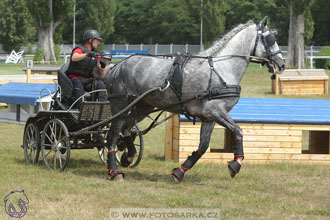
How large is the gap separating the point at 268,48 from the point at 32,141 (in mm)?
4115

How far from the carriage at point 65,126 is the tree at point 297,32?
1134 inches

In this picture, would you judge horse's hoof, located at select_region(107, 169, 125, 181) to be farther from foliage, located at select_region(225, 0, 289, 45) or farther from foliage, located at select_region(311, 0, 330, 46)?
foliage, located at select_region(311, 0, 330, 46)

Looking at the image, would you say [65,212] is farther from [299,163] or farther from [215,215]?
[299,163]

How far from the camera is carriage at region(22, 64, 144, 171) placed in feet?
30.5

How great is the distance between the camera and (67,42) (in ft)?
287

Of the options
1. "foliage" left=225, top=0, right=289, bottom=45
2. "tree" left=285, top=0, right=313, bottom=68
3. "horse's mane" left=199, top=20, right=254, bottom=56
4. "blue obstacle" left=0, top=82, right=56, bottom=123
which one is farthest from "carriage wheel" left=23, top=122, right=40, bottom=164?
"foliage" left=225, top=0, right=289, bottom=45

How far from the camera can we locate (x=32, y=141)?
33.1 ft

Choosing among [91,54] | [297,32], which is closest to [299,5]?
[297,32]

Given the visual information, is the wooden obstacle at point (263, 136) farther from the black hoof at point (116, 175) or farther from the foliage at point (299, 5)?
the foliage at point (299, 5)

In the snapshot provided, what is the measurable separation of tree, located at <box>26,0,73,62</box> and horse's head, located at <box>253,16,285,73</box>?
4364cm

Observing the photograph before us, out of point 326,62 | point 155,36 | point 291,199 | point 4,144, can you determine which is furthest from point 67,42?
point 291,199

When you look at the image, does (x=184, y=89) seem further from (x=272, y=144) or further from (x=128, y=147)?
(x=272, y=144)

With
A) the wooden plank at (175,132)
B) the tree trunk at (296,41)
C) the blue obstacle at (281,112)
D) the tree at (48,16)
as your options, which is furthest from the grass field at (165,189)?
the tree at (48,16)

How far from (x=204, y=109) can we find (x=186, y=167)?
2.86 feet
